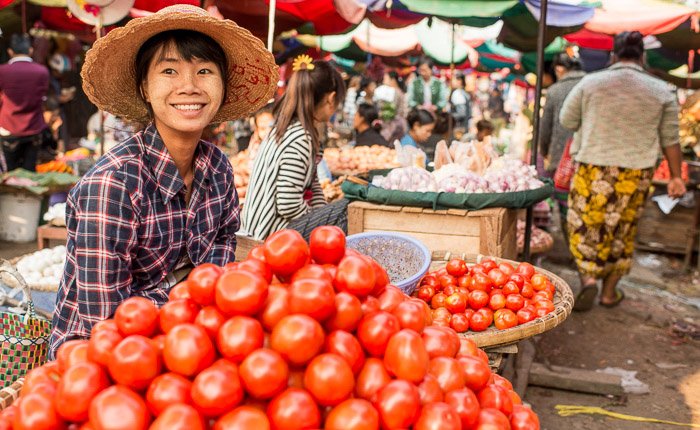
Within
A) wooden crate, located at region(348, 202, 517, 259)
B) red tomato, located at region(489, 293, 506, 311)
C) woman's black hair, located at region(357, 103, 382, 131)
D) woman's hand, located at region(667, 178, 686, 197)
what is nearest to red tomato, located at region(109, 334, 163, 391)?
red tomato, located at region(489, 293, 506, 311)

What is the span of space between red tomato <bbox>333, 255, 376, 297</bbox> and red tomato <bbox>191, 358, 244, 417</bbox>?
281 millimetres

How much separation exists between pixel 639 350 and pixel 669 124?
5.75 feet

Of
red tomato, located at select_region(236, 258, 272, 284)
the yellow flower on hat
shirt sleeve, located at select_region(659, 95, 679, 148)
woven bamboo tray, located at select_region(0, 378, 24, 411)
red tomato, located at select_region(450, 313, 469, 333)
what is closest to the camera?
red tomato, located at select_region(236, 258, 272, 284)

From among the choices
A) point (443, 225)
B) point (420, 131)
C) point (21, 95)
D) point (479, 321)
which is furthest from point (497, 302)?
point (21, 95)

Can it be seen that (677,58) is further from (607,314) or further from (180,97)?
(180,97)

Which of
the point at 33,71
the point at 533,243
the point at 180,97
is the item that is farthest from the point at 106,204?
the point at 33,71

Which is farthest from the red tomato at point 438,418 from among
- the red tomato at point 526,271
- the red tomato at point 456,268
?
the red tomato at point 526,271

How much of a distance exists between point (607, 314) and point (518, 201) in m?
2.46

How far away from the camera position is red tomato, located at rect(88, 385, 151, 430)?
3.28ft

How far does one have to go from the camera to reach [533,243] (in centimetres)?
523

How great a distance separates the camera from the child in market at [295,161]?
3.67 m

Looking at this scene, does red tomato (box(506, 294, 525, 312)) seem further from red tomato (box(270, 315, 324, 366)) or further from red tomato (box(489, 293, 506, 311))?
red tomato (box(270, 315, 324, 366))

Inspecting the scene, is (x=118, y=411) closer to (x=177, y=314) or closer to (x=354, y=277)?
(x=177, y=314)

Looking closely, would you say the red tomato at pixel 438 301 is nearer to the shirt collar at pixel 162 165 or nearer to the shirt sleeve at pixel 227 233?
the shirt sleeve at pixel 227 233
